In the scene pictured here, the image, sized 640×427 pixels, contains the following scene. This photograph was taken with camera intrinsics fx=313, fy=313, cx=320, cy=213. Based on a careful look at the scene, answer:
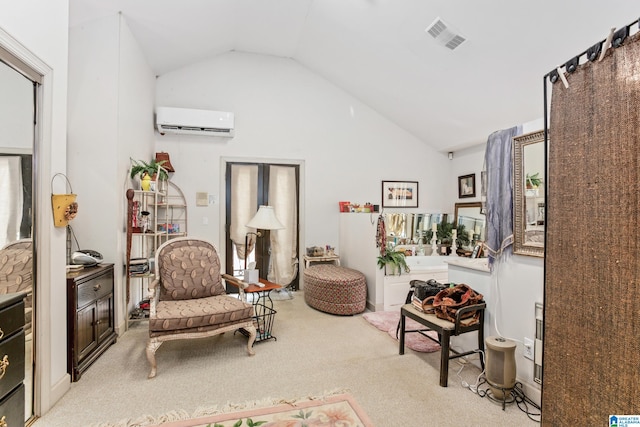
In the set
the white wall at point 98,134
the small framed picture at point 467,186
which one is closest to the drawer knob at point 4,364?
the white wall at point 98,134

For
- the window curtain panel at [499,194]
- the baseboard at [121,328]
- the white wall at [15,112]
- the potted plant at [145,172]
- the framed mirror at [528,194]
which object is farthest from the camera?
the potted plant at [145,172]

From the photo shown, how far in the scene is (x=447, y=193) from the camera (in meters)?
5.63

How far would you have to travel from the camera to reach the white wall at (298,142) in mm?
4684

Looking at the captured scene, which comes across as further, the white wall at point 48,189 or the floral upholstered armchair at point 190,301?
the floral upholstered armchair at point 190,301

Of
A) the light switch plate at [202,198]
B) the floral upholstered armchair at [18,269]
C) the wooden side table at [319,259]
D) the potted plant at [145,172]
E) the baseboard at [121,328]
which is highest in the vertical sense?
the potted plant at [145,172]

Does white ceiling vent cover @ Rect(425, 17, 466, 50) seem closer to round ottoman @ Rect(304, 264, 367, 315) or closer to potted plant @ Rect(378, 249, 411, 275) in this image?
potted plant @ Rect(378, 249, 411, 275)

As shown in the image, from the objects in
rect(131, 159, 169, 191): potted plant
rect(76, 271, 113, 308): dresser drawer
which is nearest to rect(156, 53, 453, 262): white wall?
rect(131, 159, 169, 191): potted plant

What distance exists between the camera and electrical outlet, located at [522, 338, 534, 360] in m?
2.14

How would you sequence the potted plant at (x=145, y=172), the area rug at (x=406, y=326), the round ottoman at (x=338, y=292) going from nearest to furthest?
the area rug at (x=406, y=326) → the potted plant at (x=145, y=172) → the round ottoman at (x=338, y=292)

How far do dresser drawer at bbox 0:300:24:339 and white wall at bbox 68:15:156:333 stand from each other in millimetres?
1723

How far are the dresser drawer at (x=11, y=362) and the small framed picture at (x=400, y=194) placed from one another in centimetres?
473

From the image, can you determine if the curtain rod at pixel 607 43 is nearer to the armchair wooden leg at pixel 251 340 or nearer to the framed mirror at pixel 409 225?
the armchair wooden leg at pixel 251 340

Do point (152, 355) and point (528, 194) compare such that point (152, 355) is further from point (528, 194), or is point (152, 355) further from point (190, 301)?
point (528, 194)

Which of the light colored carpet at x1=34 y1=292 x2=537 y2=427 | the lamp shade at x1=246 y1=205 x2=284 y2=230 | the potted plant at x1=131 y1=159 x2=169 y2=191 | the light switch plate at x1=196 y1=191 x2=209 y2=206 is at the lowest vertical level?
the light colored carpet at x1=34 y1=292 x2=537 y2=427
